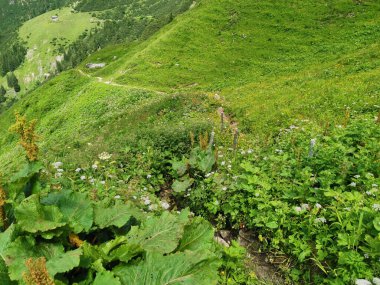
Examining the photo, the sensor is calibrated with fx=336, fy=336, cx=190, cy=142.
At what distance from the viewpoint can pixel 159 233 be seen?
194 inches

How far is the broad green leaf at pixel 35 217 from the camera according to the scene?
168 inches

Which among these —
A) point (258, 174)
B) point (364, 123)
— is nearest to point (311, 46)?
point (364, 123)

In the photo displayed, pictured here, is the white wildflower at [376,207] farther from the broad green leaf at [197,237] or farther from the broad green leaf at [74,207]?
the broad green leaf at [74,207]

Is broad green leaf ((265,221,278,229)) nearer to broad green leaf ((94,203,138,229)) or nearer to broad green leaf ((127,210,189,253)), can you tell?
broad green leaf ((127,210,189,253))

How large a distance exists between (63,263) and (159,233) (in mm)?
1440

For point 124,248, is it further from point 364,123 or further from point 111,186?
point 364,123

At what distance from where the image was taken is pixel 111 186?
25.8ft

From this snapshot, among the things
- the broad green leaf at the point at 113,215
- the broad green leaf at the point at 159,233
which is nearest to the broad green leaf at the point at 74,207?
the broad green leaf at the point at 113,215

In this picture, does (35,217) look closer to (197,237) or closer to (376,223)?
(197,237)

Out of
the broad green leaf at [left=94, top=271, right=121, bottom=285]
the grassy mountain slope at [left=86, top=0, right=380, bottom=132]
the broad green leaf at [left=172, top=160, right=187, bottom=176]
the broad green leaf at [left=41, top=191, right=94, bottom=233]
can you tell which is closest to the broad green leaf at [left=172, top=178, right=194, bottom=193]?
the broad green leaf at [left=172, top=160, right=187, bottom=176]

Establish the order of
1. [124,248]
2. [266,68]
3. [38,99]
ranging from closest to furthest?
[124,248]
[266,68]
[38,99]

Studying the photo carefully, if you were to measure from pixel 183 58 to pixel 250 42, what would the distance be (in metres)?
10.3

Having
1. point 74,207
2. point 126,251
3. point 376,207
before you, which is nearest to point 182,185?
point 74,207

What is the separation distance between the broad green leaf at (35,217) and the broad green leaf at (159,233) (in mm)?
1115
